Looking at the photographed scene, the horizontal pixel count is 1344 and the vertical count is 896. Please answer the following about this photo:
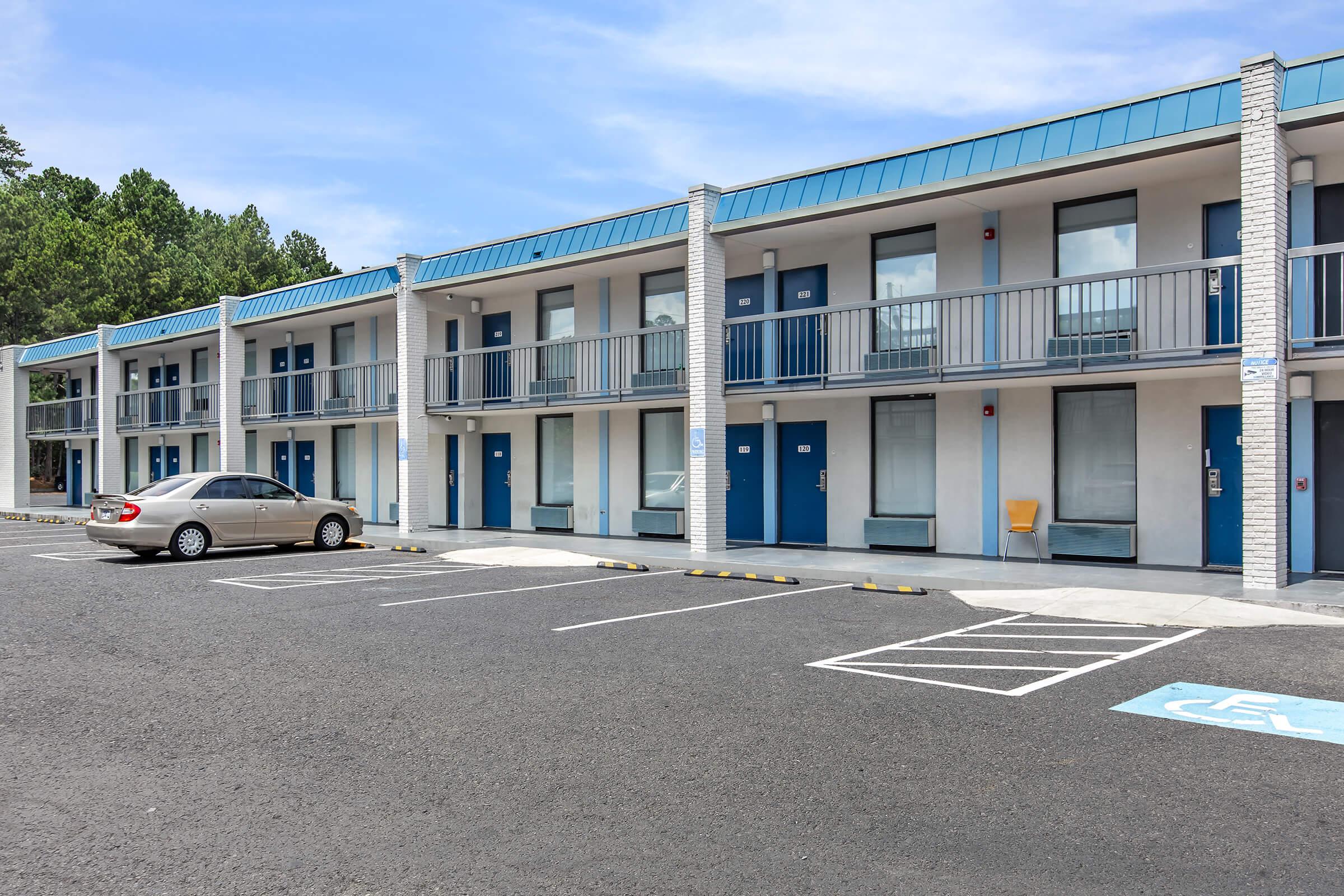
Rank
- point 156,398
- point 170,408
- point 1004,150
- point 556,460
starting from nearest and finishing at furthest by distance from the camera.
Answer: point 1004,150 → point 556,460 → point 170,408 → point 156,398

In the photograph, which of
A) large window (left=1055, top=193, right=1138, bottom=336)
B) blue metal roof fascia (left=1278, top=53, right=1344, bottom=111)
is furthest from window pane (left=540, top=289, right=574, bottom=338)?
blue metal roof fascia (left=1278, top=53, right=1344, bottom=111)

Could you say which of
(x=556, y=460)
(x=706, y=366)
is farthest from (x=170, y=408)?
(x=706, y=366)

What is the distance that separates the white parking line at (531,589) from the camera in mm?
11555

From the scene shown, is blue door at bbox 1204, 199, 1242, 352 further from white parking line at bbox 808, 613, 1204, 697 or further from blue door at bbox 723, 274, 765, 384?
blue door at bbox 723, 274, 765, 384

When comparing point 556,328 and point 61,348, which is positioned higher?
point 61,348

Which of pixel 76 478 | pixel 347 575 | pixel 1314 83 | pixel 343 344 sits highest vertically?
pixel 1314 83

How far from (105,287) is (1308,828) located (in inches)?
2126

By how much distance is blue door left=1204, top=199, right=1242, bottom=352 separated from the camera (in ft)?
42.0

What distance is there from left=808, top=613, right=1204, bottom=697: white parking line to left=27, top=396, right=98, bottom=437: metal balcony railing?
31.7m

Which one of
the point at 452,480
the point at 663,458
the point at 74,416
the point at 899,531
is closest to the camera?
the point at 899,531

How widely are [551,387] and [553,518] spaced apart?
114 inches

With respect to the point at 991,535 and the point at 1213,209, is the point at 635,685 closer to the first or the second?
the point at 991,535

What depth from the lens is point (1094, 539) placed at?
14.1 meters

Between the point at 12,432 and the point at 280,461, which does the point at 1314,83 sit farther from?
the point at 12,432
